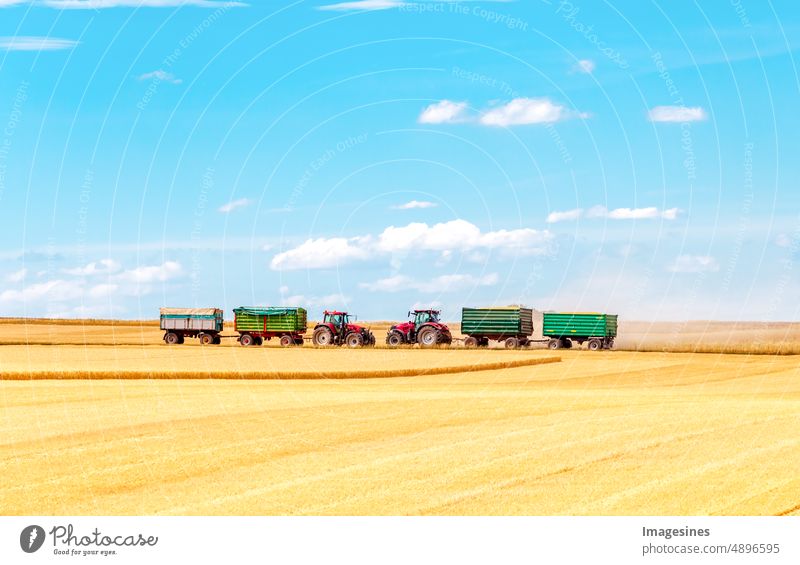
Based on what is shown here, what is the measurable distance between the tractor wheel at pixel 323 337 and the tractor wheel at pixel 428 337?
7.33 metres

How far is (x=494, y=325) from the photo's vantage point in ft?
Result: 269

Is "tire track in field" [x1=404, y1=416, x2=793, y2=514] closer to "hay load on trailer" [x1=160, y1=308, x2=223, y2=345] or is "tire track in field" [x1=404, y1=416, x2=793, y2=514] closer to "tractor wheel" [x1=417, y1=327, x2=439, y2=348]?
"tractor wheel" [x1=417, y1=327, x2=439, y2=348]

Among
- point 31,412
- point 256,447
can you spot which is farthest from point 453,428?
point 31,412

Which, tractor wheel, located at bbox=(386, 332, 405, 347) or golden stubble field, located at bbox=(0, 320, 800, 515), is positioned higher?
tractor wheel, located at bbox=(386, 332, 405, 347)

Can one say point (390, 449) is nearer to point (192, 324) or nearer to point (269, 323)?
point (269, 323)

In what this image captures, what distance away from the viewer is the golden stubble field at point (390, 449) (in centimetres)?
1636

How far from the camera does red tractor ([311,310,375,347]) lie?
77.3m
